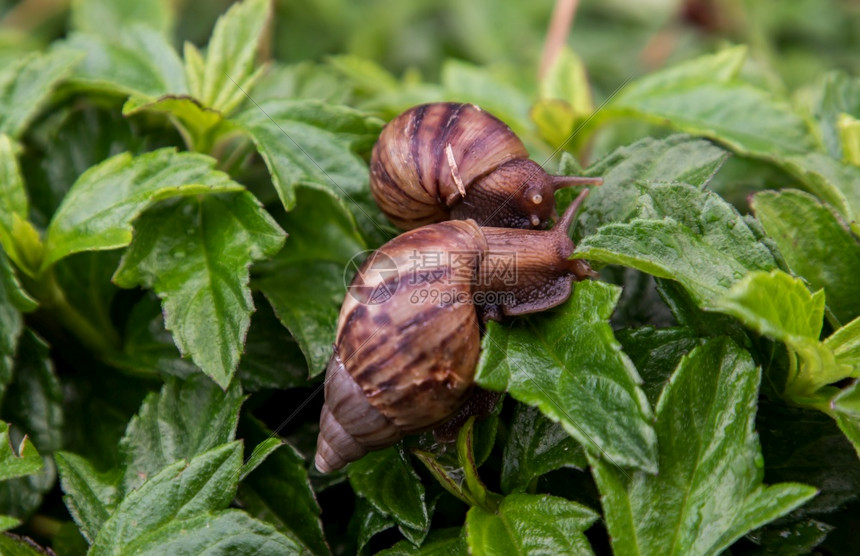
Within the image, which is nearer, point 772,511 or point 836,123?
point 772,511

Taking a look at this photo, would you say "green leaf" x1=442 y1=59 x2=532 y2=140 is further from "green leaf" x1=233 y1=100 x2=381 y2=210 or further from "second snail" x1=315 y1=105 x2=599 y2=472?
"second snail" x1=315 y1=105 x2=599 y2=472

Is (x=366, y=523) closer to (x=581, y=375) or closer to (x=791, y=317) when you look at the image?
(x=581, y=375)

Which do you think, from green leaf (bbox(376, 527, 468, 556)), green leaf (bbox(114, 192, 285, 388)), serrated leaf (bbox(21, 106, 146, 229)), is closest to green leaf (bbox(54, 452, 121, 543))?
green leaf (bbox(114, 192, 285, 388))

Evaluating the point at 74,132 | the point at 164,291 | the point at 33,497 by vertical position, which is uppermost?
the point at 74,132

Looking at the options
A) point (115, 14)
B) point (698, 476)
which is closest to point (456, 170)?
point (698, 476)

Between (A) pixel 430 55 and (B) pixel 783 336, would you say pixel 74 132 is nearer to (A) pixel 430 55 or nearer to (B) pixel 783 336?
(B) pixel 783 336

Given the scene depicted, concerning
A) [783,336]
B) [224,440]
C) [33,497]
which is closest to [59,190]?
[33,497]
